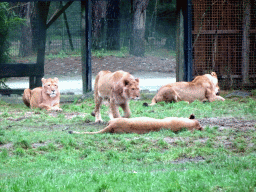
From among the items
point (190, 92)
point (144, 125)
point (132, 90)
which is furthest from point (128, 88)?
point (190, 92)

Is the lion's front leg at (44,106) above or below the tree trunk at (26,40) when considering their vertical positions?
below

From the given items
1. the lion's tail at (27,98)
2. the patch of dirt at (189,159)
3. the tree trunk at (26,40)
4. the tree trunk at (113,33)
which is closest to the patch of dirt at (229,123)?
the patch of dirt at (189,159)

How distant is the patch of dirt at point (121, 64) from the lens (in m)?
16.8

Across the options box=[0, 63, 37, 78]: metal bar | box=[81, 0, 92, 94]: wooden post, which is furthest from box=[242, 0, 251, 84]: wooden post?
box=[0, 63, 37, 78]: metal bar

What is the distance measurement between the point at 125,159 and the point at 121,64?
13139 mm

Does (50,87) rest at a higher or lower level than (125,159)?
higher

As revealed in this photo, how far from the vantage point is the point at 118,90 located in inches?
310

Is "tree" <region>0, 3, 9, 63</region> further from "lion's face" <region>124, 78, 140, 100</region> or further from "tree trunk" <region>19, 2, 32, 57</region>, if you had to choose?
"lion's face" <region>124, 78, 140, 100</region>

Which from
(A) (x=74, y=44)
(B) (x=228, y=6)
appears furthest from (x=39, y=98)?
(B) (x=228, y=6)

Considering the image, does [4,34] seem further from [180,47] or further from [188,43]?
[188,43]

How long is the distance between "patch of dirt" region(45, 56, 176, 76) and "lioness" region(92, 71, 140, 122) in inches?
310

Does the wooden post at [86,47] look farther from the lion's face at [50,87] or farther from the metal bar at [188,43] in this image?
the metal bar at [188,43]

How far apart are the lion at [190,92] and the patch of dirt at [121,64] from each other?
491 centimetres

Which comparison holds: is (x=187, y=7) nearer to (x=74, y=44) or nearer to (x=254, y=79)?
(x=254, y=79)
